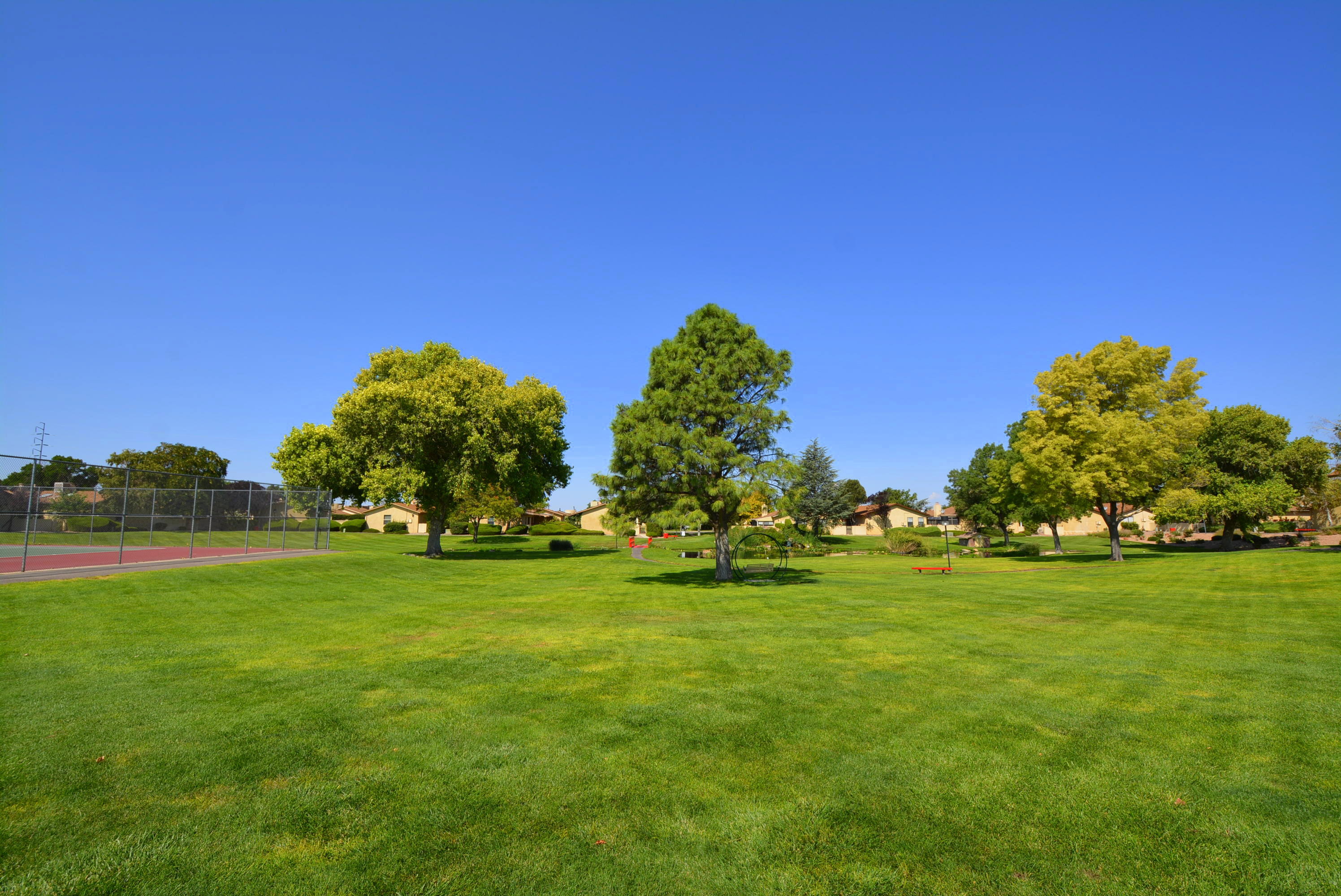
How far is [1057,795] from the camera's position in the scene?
530cm

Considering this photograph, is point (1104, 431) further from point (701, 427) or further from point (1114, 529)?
point (701, 427)

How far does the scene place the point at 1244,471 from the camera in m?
41.7

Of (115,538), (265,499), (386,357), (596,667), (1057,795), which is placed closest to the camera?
(1057,795)

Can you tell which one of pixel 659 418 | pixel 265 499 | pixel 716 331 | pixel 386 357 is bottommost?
pixel 265 499

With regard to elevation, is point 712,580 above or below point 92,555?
below

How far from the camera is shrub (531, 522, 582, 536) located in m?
79.4

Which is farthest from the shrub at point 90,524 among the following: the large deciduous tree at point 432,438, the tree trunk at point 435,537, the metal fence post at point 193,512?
the tree trunk at point 435,537

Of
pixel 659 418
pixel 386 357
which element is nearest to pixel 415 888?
pixel 659 418

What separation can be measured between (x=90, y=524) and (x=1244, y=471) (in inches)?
2540

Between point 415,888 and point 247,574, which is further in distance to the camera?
point 247,574

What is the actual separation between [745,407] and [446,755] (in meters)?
20.7

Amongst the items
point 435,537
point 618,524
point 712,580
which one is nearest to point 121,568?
point 618,524

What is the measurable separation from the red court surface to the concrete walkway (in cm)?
54

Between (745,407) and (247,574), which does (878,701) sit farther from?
(247,574)
